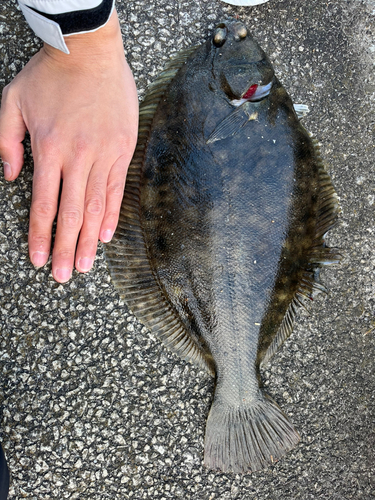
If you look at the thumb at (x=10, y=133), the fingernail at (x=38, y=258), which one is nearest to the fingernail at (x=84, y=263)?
the fingernail at (x=38, y=258)

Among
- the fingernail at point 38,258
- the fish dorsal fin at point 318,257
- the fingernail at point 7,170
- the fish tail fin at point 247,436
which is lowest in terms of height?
the fish tail fin at point 247,436

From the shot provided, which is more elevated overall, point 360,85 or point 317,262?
point 360,85

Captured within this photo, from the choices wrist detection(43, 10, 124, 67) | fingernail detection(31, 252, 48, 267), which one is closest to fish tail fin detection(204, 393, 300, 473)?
fingernail detection(31, 252, 48, 267)

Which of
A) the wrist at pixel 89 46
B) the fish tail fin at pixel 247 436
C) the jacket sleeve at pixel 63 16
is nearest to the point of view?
the jacket sleeve at pixel 63 16

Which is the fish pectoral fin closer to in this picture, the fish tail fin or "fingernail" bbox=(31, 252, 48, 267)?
"fingernail" bbox=(31, 252, 48, 267)

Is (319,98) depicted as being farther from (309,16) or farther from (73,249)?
(73,249)

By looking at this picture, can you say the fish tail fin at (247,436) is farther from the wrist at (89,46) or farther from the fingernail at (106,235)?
the wrist at (89,46)

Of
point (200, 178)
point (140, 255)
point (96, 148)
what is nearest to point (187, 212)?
point (200, 178)
